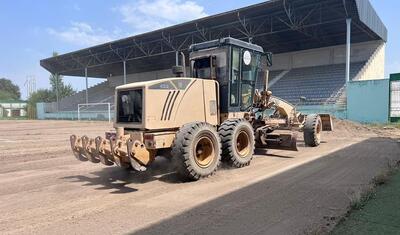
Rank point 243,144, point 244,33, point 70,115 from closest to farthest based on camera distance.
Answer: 1. point 243,144
2. point 244,33
3. point 70,115

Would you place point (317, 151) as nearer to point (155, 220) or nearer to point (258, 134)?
point (258, 134)

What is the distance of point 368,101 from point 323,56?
13.5 meters

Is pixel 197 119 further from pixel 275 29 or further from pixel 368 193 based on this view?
pixel 275 29

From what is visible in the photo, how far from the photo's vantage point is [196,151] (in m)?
7.93

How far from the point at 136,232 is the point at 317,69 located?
32494mm

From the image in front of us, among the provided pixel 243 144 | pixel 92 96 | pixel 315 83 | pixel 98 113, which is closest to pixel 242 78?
pixel 243 144

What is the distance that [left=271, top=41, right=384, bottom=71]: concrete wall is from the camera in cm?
3208

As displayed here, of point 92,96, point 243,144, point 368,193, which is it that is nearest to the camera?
point 368,193

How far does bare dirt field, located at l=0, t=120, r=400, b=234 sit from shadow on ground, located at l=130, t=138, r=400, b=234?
13 millimetres

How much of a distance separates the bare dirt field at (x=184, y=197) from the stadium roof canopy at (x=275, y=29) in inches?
667

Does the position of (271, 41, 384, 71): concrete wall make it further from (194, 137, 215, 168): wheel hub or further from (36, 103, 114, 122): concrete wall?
(194, 137, 215, 168): wheel hub

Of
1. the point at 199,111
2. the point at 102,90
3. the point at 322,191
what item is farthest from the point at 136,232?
the point at 102,90

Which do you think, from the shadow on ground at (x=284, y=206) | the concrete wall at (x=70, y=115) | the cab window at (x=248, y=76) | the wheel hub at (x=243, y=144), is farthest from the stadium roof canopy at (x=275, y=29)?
the shadow on ground at (x=284, y=206)

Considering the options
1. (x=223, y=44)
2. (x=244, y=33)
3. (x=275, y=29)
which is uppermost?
(x=275, y=29)
